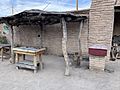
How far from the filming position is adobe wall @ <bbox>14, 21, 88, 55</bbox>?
7.89 meters

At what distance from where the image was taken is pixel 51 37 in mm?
8672

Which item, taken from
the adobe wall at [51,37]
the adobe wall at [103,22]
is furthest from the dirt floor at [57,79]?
the adobe wall at [51,37]

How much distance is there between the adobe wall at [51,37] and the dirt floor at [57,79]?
201 centimetres

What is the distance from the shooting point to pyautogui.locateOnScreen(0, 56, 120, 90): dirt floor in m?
4.52

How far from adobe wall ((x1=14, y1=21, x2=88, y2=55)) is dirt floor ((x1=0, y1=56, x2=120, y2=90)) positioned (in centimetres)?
201

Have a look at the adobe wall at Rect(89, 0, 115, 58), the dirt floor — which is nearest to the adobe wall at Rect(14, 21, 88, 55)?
the adobe wall at Rect(89, 0, 115, 58)

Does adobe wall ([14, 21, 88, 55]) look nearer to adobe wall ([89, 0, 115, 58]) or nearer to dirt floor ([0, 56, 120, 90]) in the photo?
adobe wall ([89, 0, 115, 58])

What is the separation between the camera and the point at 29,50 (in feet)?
18.8

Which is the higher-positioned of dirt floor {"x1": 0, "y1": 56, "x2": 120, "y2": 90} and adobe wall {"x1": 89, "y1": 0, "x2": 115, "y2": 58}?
adobe wall {"x1": 89, "y1": 0, "x2": 115, "y2": 58}

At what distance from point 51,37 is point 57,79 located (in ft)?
12.8

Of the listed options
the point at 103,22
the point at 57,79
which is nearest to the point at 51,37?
the point at 103,22

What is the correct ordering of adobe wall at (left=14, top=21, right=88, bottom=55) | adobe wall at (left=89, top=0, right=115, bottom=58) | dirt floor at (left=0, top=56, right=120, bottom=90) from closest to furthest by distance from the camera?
dirt floor at (left=0, top=56, right=120, bottom=90)
adobe wall at (left=89, top=0, right=115, bottom=58)
adobe wall at (left=14, top=21, right=88, bottom=55)

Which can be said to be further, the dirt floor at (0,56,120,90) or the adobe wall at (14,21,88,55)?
the adobe wall at (14,21,88,55)

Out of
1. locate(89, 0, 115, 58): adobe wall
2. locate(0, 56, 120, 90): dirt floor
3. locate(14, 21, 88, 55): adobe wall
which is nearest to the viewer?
locate(0, 56, 120, 90): dirt floor
